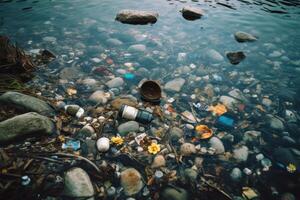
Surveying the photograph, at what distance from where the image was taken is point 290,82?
385 cm

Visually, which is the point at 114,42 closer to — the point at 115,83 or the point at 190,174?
the point at 115,83

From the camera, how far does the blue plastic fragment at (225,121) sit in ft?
9.77

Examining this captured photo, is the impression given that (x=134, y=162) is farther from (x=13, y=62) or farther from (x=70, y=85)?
(x=13, y=62)

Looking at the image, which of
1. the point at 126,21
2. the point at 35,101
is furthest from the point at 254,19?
the point at 35,101

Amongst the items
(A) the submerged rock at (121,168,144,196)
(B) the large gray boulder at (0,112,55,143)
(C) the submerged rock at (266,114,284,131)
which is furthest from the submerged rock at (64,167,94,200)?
(C) the submerged rock at (266,114,284,131)

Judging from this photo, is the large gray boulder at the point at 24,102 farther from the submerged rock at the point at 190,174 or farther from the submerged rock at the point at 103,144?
the submerged rock at the point at 190,174

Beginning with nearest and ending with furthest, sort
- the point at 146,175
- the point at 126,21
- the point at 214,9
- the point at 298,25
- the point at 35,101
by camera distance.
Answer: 1. the point at 146,175
2. the point at 35,101
3. the point at 126,21
4. the point at 298,25
5. the point at 214,9

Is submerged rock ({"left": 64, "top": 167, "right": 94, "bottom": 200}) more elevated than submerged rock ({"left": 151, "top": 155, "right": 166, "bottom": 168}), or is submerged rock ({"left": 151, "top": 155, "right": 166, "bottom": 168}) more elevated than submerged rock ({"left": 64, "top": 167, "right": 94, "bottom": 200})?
submerged rock ({"left": 64, "top": 167, "right": 94, "bottom": 200})

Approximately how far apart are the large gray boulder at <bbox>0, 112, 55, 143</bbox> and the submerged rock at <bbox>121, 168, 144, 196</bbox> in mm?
1028

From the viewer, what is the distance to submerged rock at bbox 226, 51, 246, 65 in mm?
4315

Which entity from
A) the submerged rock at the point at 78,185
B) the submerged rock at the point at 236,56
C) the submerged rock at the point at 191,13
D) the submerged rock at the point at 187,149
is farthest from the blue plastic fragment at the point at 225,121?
the submerged rock at the point at 191,13

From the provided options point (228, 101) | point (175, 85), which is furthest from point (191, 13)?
point (228, 101)

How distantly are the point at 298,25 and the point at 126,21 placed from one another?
4549 millimetres

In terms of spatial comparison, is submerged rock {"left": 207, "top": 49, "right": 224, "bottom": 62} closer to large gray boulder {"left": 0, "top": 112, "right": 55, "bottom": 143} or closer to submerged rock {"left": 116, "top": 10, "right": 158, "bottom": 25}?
submerged rock {"left": 116, "top": 10, "right": 158, "bottom": 25}
